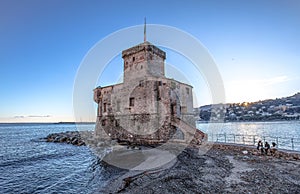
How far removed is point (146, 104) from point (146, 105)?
0.42 ft

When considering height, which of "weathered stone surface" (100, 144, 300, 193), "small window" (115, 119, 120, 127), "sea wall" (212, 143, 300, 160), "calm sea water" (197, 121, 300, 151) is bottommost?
"calm sea water" (197, 121, 300, 151)

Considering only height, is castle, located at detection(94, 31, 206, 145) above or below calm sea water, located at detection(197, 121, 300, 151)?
above

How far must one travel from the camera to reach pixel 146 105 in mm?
22062

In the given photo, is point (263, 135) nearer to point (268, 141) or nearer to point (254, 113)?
point (268, 141)

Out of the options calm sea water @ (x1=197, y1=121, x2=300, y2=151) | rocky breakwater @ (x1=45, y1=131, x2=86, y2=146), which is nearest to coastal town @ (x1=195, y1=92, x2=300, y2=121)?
calm sea water @ (x1=197, y1=121, x2=300, y2=151)

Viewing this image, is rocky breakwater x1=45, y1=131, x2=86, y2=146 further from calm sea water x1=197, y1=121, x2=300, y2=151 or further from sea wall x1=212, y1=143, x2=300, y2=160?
calm sea water x1=197, y1=121, x2=300, y2=151

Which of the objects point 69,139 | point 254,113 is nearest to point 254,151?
point 69,139

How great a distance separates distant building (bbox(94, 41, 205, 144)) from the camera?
848 inches

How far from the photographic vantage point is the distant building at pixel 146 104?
70.6 feet

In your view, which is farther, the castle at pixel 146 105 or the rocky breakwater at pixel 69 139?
the rocky breakwater at pixel 69 139

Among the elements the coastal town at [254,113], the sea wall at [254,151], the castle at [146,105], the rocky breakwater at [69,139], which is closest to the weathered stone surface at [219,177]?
→ the sea wall at [254,151]

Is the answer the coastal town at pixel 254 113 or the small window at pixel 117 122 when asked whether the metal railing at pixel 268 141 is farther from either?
the coastal town at pixel 254 113

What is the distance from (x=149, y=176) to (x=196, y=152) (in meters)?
7.29

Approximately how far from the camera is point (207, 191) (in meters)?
8.02
